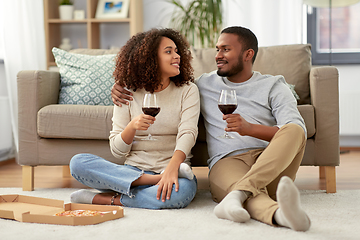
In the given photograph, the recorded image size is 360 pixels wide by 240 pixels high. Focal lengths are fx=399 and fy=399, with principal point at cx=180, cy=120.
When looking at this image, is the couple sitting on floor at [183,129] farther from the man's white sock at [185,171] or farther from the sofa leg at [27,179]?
the sofa leg at [27,179]

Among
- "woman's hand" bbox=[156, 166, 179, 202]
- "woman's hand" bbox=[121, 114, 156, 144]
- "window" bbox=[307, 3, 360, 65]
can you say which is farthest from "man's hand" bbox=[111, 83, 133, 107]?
"window" bbox=[307, 3, 360, 65]

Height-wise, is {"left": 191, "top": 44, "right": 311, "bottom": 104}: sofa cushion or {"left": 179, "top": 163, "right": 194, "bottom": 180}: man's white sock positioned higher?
{"left": 191, "top": 44, "right": 311, "bottom": 104}: sofa cushion

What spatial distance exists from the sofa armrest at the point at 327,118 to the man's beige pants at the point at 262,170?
1.39ft

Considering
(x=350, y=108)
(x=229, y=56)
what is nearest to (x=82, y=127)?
(x=229, y=56)

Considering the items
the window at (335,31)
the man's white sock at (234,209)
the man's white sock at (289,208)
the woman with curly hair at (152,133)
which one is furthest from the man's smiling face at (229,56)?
the window at (335,31)

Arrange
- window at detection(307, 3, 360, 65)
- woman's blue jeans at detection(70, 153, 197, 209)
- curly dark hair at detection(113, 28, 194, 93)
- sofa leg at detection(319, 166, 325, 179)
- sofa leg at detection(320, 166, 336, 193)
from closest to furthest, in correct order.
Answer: woman's blue jeans at detection(70, 153, 197, 209), curly dark hair at detection(113, 28, 194, 93), sofa leg at detection(320, 166, 336, 193), sofa leg at detection(319, 166, 325, 179), window at detection(307, 3, 360, 65)

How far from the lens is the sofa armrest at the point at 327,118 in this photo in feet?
6.60

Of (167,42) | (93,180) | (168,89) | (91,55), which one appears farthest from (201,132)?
(91,55)

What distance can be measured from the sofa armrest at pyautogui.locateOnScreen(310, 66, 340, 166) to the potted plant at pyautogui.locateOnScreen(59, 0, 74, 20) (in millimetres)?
2710

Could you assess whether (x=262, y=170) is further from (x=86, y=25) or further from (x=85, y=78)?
(x=86, y=25)

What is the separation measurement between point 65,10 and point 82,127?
2.20 meters

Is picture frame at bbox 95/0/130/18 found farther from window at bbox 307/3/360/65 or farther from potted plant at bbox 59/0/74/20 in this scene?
window at bbox 307/3/360/65

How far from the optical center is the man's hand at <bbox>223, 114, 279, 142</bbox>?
159 centimetres

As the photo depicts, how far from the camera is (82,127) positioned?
6.84 ft
